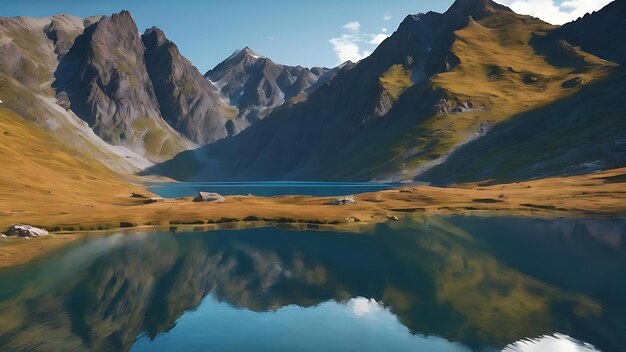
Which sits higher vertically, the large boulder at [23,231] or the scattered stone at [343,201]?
the large boulder at [23,231]

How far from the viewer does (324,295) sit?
41.4 metres

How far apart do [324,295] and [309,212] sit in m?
54.2

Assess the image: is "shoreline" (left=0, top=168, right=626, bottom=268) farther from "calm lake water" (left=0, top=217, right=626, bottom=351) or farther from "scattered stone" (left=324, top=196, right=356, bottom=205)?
"calm lake water" (left=0, top=217, right=626, bottom=351)

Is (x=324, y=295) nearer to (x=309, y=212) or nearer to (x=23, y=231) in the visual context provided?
(x=23, y=231)

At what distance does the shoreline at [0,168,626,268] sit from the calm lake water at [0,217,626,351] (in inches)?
424

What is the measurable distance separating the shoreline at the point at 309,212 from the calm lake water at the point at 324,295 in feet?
35.3

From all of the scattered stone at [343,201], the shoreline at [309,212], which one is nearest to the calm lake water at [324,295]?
the shoreline at [309,212]

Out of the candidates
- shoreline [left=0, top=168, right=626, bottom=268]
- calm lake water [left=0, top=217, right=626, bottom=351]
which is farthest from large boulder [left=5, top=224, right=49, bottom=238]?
calm lake water [left=0, top=217, right=626, bottom=351]

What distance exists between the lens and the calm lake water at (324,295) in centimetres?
3072

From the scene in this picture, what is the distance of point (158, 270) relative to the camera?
52500 millimetres

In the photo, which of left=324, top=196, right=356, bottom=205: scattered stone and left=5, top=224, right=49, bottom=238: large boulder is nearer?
left=5, top=224, right=49, bottom=238: large boulder

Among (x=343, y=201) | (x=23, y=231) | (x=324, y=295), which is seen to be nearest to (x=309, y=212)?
(x=343, y=201)

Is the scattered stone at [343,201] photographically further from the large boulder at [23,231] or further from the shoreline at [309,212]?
the large boulder at [23,231]

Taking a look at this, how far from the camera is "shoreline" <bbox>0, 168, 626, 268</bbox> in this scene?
76688 millimetres
